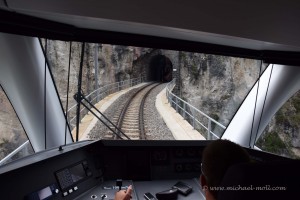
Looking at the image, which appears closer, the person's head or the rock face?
the person's head

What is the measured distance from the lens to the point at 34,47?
3.04 m

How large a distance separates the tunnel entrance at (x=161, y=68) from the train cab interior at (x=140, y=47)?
3078 cm

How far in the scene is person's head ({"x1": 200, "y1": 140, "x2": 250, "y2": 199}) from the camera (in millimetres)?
1113

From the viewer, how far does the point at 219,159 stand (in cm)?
111

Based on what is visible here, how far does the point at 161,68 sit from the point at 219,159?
35481 mm

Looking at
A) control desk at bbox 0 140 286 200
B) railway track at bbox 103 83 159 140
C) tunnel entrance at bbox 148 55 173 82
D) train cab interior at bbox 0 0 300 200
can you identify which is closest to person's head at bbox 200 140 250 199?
train cab interior at bbox 0 0 300 200

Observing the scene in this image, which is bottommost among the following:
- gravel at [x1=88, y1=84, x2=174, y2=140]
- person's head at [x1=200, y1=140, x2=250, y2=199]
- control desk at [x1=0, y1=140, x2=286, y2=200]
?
gravel at [x1=88, y1=84, x2=174, y2=140]

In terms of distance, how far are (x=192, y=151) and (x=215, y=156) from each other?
7.35ft

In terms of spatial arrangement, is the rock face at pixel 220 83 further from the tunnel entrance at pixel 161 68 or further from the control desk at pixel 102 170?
the tunnel entrance at pixel 161 68

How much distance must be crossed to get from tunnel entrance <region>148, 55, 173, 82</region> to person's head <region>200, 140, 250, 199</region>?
33.7 metres

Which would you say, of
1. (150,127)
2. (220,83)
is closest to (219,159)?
(220,83)

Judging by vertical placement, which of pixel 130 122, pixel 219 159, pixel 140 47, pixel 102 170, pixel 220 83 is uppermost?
pixel 140 47

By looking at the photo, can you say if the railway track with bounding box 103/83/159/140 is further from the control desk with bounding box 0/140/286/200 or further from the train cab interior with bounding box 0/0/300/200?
the control desk with bounding box 0/140/286/200

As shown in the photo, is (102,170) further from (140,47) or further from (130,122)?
(130,122)
